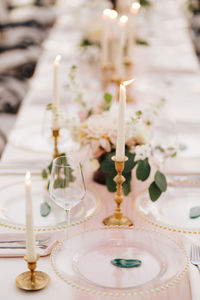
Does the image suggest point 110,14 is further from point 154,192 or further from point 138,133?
point 154,192

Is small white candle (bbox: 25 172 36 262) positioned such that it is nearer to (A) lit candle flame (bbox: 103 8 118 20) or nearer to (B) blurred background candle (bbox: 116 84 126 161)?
(B) blurred background candle (bbox: 116 84 126 161)

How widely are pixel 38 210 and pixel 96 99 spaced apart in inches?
43.7

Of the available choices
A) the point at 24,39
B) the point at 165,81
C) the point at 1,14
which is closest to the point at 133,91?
the point at 165,81

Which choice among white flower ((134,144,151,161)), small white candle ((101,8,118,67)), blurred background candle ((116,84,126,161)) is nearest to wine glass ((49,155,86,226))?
blurred background candle ((116,84,126,161))

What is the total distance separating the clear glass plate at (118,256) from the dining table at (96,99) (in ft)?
0.09

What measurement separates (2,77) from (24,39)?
121cm

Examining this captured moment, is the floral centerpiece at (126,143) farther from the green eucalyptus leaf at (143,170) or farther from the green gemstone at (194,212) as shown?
the green gemstone at (194,212)

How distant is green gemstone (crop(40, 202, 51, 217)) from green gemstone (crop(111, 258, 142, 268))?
0.32 metres

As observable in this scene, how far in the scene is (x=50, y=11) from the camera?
5.47 m

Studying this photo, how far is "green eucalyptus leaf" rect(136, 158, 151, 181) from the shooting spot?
1499 mm

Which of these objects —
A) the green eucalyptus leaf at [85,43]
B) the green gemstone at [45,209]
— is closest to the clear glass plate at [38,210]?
the green gemstone at [45,209]

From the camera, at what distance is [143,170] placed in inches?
59.1

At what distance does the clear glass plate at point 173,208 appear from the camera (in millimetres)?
1441

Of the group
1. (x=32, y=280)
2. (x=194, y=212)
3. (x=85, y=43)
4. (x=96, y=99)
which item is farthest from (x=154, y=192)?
(x=85, y=43)
